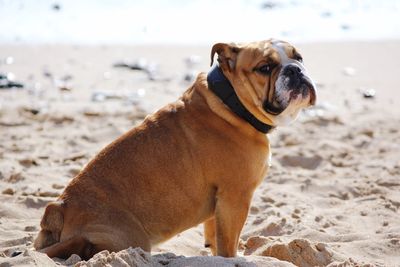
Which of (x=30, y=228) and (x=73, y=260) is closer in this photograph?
(x=73, y=260)

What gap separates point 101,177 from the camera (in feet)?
15.6

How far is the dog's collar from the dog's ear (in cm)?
7

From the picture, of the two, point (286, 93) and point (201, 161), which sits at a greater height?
point (286, 93)

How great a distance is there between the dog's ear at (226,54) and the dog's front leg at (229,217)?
854 millimetres

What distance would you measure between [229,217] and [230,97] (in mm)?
780

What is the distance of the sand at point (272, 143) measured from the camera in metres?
5.15

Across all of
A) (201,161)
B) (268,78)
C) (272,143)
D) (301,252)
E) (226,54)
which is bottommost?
(272,143)

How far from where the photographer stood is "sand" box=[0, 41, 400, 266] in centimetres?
515

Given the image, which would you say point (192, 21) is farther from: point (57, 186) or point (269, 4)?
point (57, 186)

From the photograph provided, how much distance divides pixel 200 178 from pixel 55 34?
10.7m

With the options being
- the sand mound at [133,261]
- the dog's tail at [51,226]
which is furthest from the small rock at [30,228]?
Result: the sand mound at [133,261]

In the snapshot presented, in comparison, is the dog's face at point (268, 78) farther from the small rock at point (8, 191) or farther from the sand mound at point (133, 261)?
the small rock at point (8, 191)

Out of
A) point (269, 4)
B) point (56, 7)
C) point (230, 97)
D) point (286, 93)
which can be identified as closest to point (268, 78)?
Result: point (286, 93)

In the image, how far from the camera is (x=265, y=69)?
4855 mm
